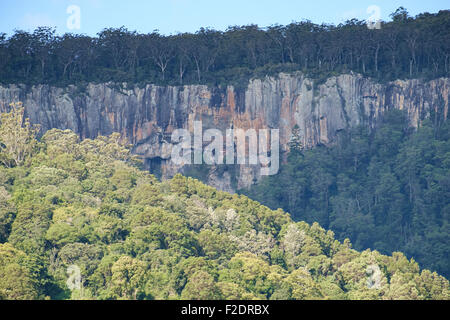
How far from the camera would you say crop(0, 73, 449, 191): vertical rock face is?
293 feet

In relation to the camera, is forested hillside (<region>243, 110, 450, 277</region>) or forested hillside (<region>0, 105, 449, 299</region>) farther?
forested hillside (<region>243, 110, 450, 277</region>)

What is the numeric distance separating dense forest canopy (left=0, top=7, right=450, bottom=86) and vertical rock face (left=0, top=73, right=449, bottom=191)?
831 millimetres

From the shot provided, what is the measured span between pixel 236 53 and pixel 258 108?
5222 mm

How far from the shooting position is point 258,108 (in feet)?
297

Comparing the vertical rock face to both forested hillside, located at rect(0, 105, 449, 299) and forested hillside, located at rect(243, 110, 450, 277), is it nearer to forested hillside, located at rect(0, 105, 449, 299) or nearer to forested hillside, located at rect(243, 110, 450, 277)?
forested hillside, located at rect(243, 110, 450, 277)

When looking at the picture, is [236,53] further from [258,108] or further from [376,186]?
[376,186]

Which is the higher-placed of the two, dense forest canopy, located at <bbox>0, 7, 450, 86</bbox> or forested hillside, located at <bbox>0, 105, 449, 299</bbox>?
dense forest canopy, located at <bbox>0, 7, 450, 86</bbox>

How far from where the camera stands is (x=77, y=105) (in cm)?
8706

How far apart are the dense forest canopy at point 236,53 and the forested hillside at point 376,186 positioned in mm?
4520

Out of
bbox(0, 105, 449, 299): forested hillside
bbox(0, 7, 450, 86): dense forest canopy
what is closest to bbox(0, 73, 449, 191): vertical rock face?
bbox(0, 7, 450, 86): dense forest canopy

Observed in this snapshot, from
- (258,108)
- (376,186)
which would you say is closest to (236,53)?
(258,108)

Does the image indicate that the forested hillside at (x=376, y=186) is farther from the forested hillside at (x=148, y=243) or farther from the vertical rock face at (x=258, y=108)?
the forested hillside at (x=148, y=243)
